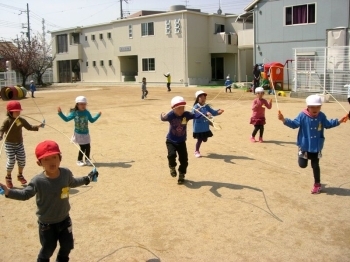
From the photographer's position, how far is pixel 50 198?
3.57 metres

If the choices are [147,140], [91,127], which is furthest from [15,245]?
[91,127]

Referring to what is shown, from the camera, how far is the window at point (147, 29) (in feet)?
130

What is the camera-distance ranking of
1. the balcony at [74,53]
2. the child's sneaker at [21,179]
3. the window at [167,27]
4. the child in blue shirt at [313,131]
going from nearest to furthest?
the child in blue shirt at [313,131], the child's sneaker at [21,179], the window at [167,27], the balcony at [74,53]

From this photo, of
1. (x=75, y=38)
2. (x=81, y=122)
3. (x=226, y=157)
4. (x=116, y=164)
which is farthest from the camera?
(x=75, y=38)

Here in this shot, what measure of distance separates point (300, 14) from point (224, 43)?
10845mm

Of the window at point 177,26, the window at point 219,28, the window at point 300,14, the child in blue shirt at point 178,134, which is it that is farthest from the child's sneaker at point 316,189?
the window at point 219,28

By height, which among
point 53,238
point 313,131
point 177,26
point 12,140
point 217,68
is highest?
point 177,26

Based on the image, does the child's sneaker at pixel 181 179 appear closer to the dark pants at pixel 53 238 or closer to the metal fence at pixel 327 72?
the dark pants at pixel 53 238

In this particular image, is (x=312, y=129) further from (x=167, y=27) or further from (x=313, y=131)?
(x=167, y=27)

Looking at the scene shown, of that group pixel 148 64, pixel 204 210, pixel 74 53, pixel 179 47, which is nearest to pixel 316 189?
pixel 204 210

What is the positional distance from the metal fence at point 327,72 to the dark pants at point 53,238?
58.4 feet

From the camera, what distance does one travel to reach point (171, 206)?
18.0ft

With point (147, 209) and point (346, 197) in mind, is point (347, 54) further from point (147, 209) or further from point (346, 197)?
point (147, 209)

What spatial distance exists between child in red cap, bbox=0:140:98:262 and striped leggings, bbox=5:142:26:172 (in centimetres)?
333
